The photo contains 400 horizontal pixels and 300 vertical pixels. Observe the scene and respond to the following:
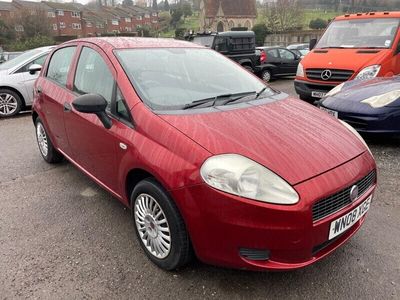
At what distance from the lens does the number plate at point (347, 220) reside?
2192 millimetres

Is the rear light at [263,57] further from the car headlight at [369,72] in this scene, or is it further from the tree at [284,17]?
the tree at [284,17]

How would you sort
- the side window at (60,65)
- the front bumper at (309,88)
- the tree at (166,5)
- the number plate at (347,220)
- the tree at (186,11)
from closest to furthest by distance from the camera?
the number plate at (347,220)
the side window at (60,65)
the front bumper at (309,88)
the tree at (186,11)
the tree at (166,5)

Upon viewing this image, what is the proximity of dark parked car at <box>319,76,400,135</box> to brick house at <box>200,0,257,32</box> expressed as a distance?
5615 centimetres

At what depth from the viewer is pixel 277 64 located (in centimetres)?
1391

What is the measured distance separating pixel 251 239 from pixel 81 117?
79.2 inches

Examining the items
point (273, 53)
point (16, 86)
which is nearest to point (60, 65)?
point (16, 86)

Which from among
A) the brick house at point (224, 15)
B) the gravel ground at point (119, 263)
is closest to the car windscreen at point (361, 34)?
the gravel ground at point (119, 263)

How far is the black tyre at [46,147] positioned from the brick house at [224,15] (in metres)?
56.8

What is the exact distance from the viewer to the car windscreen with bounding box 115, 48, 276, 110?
279cm

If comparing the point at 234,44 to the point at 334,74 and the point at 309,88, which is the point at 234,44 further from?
the point at 334,74

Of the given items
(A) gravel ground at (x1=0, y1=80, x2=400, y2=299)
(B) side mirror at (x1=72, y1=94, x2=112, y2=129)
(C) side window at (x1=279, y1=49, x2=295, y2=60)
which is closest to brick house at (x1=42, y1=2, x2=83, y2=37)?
(C) side window at (x1=279, y1=49, x2=295, y2=60)

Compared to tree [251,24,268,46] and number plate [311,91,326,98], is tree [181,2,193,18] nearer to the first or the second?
tree [251,24,268,46]

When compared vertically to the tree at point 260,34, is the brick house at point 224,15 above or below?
above

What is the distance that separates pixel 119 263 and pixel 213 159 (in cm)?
119
